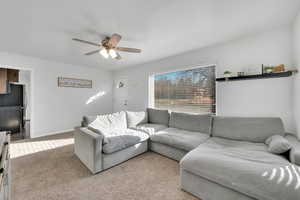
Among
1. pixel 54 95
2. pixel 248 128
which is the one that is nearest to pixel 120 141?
pixel 248 128

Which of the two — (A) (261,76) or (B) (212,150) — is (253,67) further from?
(B) (212,150)

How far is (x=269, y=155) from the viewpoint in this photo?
1.59m

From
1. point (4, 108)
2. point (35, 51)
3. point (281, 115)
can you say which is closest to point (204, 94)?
point (281, 115)

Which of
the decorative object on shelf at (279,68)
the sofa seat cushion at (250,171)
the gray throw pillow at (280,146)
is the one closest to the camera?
the sofa seat cushion at (250,171)

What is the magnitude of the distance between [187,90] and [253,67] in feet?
4.99

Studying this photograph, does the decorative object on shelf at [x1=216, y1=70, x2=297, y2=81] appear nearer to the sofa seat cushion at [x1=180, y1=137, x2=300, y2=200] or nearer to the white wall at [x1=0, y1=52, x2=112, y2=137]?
the sofa seat cushion at [x1=180, y1=137, x2=300, y2=200]

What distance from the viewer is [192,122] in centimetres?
288

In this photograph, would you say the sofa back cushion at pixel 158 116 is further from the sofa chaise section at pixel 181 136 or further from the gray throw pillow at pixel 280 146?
the gray throw pillow at pixel 280 146

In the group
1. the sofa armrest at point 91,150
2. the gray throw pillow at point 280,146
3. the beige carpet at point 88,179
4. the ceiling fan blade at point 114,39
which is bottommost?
the beige carpet at point 88,179

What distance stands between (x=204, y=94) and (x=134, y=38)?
7.09 ft

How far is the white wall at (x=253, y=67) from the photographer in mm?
2268

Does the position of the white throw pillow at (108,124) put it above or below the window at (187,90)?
below

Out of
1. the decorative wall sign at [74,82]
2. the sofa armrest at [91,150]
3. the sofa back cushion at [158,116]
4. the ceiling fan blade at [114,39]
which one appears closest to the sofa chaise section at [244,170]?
the sofa armrest at [91,150]

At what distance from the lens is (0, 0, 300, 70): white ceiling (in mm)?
1650
